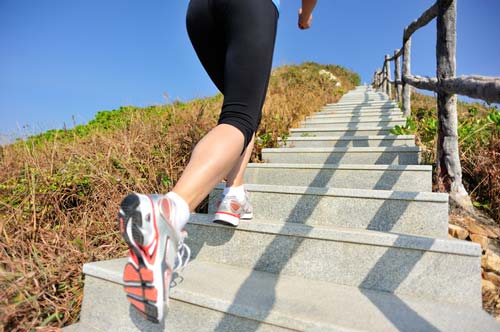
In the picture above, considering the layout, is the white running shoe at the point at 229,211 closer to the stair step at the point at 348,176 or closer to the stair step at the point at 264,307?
the stair step at the point at 264,307

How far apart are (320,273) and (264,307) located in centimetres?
39

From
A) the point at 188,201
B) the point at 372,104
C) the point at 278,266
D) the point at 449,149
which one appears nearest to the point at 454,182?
the point at 449,149

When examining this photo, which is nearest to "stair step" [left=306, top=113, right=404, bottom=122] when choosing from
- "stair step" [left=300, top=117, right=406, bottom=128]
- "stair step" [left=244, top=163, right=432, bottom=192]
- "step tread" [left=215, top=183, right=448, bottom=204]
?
"stair step" [left=300, top=117, right=406, bottom=128]

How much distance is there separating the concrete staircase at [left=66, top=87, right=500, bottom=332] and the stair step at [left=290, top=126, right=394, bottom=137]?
186cm

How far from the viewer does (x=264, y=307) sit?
1.07 metres

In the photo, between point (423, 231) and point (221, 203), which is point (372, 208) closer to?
point (423, 231)

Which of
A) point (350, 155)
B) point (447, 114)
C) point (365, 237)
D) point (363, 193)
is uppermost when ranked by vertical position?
point (447, 114)

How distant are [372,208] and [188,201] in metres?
1.04

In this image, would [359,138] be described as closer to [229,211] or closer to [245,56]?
[229,211]

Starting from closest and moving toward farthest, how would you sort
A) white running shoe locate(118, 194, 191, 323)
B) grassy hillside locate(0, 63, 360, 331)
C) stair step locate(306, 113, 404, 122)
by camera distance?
1. white running shoe locate(118, 194, 191, 323)
2. grassy hillside locate(0, 63, 360, 331)
3. stair step locate(306, 113, 404, 122)

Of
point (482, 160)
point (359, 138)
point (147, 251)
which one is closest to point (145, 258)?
point (147, 251)

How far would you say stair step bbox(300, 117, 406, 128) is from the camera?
140 inches

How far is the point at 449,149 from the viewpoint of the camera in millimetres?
2033

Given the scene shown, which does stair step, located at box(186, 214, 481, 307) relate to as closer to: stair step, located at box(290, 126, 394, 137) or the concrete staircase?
the concrete staircase
